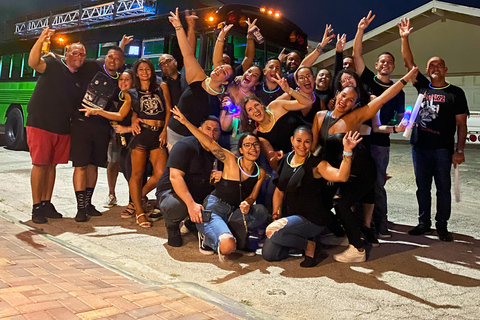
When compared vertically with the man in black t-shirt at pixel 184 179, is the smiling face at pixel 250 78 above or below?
above

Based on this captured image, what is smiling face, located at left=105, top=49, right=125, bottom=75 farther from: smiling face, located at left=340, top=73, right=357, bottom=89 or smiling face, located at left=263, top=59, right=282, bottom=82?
smiling face, located at left=340, top=73, right=357, bottom=89

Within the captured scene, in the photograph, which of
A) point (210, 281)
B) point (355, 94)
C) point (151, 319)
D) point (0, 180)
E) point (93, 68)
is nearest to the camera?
point (151, 319)

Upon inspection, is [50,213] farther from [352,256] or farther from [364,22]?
[364,22]

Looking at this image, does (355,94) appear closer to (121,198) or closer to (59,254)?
(59,254)

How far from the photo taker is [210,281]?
11.3 feet

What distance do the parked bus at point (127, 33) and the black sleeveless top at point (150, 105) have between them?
0.98 m

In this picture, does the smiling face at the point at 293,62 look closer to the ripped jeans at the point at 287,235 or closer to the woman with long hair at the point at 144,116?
the woman with long hair at the point at 144,116

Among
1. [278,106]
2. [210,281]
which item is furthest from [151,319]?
[278,106]

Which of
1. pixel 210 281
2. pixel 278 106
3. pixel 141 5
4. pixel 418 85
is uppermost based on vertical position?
pixel 141 5

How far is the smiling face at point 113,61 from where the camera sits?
529 cm

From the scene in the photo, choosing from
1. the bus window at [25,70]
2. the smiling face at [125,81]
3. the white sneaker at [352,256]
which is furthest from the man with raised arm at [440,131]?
the bus window at [25,70]

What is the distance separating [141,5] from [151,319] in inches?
272

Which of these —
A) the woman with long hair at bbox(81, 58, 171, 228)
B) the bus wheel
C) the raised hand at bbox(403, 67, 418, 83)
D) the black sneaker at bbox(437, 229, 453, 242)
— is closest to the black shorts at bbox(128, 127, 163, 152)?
the woman with long hair at bbox(81, 58, 171, 228)

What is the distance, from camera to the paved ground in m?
3.00
